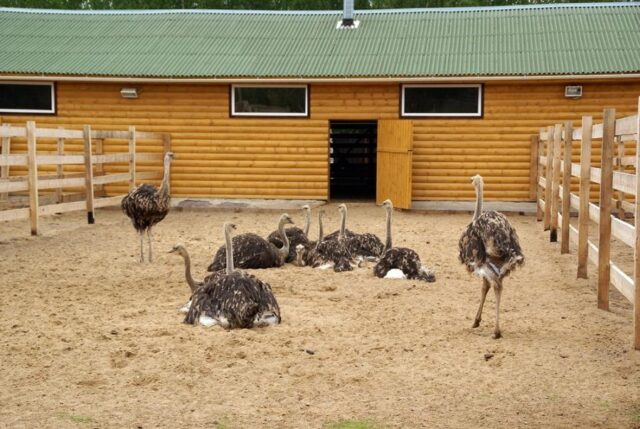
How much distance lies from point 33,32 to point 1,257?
1136 centimetres

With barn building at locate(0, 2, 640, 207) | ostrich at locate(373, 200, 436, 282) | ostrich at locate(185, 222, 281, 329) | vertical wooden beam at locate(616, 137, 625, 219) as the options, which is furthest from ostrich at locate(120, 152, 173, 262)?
vertical wooden beam at locate(616, 137, 625, 219)

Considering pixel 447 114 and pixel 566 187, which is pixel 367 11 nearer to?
pixel 447 114

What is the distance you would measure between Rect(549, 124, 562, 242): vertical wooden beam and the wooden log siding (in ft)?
16.7

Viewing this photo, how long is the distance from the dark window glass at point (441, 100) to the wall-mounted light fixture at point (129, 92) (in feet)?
20.4

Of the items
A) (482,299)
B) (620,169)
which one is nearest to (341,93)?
(620,169)

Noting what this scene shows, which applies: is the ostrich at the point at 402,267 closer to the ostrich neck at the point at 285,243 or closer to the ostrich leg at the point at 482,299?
the ostrich neck at the point at 285,243

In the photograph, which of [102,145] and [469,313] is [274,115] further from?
[469,313]

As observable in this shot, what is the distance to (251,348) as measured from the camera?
21.0 ft

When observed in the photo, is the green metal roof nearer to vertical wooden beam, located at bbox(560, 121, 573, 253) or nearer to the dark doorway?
the dark doorway

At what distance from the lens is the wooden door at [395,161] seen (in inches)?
694

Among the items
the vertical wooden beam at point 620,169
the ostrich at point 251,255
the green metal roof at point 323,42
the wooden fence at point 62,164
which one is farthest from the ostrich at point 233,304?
the green metal roof at point 323,42

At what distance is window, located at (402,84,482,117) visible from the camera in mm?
18125

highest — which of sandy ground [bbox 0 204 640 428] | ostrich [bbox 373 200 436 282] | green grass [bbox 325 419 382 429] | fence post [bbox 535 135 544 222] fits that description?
fence post [bbox 535 135 544 222]

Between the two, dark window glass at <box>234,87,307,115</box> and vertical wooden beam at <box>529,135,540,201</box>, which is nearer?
vertical wooden beam at <box>529,135,540,201</box>
